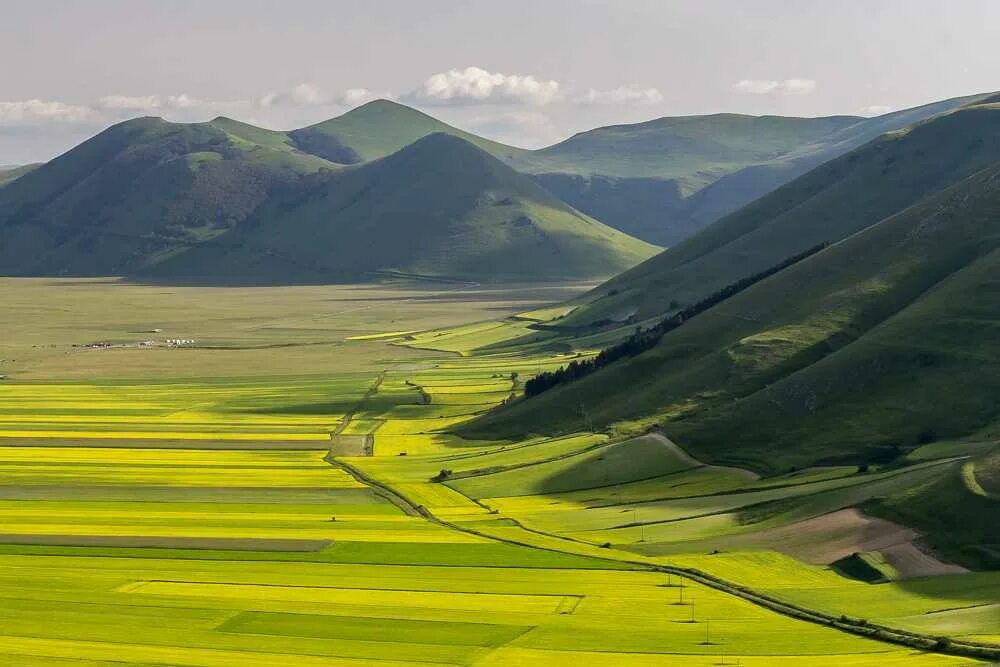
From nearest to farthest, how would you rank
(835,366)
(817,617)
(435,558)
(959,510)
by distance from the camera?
(817,617) → (959,510) → (435,558) → (835,366)

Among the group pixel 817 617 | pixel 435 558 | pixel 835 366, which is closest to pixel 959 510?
pixel 817 617

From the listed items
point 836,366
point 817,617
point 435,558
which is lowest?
point 435,558

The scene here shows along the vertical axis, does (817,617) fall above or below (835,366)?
below

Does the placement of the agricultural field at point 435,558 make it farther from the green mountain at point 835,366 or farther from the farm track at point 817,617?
the green mountain at point 835,366

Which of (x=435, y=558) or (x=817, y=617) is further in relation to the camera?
(x=435, y=558)

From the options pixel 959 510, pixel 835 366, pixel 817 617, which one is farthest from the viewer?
pixel 835 366

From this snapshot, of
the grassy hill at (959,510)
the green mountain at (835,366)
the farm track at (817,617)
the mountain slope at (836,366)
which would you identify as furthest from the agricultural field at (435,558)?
the green mountain at (835,366)

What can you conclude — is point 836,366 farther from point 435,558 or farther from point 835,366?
point 435,558

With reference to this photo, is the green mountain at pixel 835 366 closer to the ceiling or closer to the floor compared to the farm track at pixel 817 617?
closer to the ceiling

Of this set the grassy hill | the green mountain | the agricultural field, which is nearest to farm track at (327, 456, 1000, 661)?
the agricultural field
